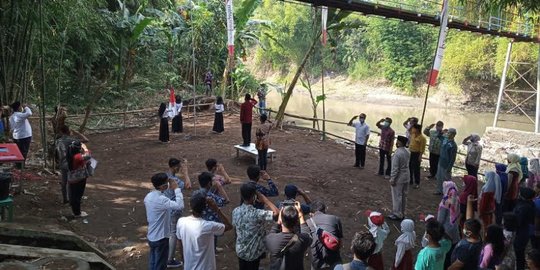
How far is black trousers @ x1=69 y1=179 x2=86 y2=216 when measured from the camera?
18.9ft

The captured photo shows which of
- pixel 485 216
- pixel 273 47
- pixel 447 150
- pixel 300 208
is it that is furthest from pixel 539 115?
pixel 273 47

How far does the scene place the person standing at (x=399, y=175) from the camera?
635 centimetres

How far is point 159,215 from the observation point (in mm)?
4094

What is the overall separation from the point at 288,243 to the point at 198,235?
0.73 metres

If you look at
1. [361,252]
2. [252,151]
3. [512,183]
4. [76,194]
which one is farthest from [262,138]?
[361,252]

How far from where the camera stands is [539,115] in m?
17.5

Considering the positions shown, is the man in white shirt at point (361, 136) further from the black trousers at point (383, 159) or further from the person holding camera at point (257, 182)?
the person holding camera at point (257, 182)

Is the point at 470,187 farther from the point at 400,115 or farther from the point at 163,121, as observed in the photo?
the point at 400,115

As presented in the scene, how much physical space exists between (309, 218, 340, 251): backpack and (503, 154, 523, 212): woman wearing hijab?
11.6 feet

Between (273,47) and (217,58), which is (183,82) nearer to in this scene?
(217,58)

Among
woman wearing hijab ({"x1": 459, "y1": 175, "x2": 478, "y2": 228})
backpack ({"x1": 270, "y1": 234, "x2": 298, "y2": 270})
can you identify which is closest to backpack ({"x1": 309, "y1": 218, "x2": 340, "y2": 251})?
backpack ({"x1": 270, "y1": 234, "x2": 298, "y2": 270})

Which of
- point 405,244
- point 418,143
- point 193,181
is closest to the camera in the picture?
point 405,244

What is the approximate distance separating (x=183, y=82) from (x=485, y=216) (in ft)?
52.4

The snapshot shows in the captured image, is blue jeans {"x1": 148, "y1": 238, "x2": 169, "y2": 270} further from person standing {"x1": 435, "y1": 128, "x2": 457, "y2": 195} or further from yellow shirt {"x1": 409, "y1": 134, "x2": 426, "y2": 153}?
yellow shirt {"x1": 409, "y1": 134, "x2": 426, "y2": 153}
